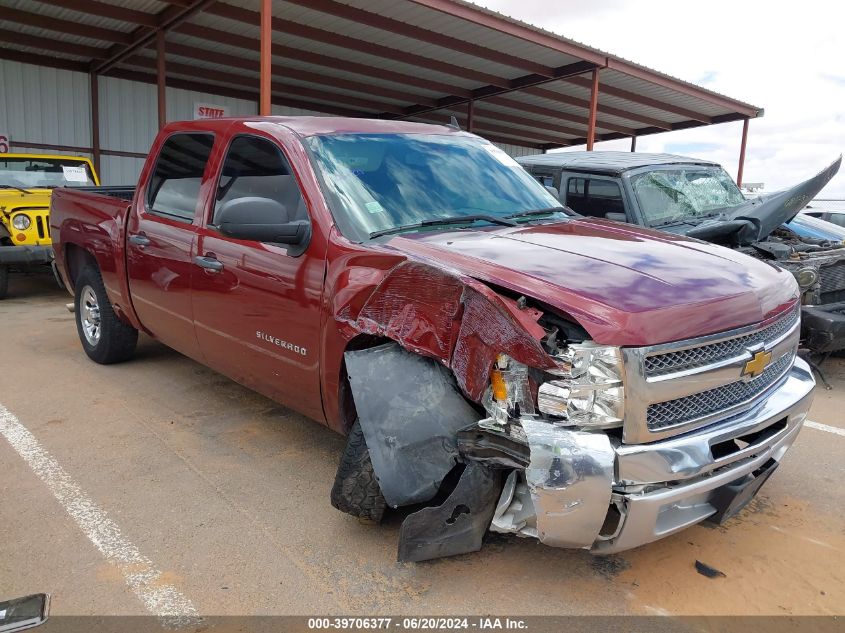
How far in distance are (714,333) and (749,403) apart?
43 centimetres

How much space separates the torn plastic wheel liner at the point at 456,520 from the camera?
2.40 meters

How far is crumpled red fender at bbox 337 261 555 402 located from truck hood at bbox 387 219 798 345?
0.39ft

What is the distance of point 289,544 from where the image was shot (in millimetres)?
2830

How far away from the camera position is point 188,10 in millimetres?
10609

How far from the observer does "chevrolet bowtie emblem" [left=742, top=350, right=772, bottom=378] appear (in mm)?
2461

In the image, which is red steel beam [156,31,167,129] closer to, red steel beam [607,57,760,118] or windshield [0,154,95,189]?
windshield [0,154,95,189]

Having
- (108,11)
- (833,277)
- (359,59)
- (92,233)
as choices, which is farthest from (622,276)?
(359,59)

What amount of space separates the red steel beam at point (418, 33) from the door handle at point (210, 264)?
778cm

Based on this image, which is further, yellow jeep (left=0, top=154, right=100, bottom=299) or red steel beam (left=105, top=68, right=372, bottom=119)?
red steel beam (left=105, top=68, right=372, bottom=119)

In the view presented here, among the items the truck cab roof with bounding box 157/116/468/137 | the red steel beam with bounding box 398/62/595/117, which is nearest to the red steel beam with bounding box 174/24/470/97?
the red steel beam with bounding box 398/62/595/117

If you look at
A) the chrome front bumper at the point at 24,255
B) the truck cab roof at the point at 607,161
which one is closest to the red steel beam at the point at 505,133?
the truck cab roof at the point at 607,161

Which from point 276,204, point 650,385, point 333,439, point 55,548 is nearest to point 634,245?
point 650,385

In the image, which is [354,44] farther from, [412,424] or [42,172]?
[412,424]

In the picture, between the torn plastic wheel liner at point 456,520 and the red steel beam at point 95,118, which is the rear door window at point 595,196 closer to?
the torn plastic wheel liner at point 456,520
